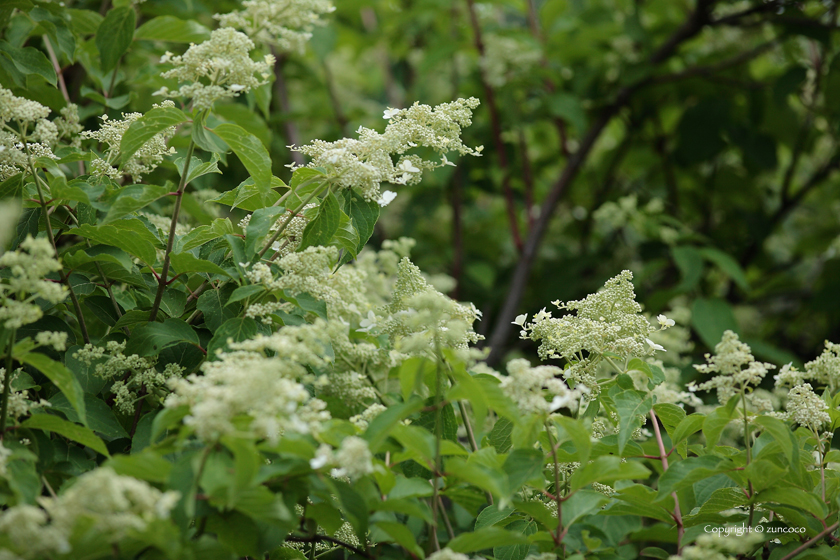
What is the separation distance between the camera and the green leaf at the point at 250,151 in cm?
156

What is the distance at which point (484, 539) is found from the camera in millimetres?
1266

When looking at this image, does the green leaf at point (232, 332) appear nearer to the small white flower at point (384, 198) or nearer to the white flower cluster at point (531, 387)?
the small white flower at point (384, 198)

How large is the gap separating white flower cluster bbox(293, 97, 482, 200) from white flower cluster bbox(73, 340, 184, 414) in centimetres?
59

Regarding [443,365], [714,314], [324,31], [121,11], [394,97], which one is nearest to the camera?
[443,365]

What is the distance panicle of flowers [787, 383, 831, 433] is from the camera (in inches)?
61.8

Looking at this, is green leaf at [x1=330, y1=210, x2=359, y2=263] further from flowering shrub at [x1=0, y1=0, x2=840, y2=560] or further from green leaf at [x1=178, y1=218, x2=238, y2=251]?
green leaf at [x1=178, y1=218, x2=238, y2=251]

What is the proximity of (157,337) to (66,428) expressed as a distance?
27 cm

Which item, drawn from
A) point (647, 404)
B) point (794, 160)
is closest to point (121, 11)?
point (647, 404)

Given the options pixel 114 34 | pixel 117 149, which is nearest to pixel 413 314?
pixel 117 149

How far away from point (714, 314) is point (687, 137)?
1.23 m

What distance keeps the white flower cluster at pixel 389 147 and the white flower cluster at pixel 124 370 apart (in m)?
0.59

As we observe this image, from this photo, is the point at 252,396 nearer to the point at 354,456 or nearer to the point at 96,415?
the point at 354,456

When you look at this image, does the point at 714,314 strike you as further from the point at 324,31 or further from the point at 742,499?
the point at 324,31

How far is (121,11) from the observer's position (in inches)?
81.8
